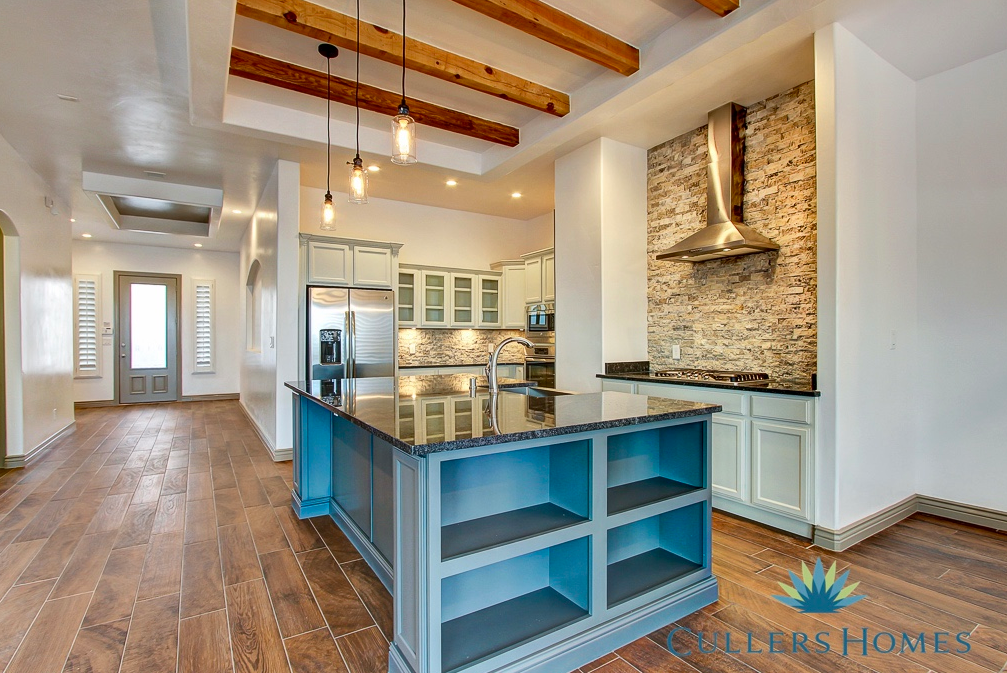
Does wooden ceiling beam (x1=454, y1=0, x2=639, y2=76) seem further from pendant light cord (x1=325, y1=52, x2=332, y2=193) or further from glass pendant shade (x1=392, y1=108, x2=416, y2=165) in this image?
pendant light cord (x1=325, y1=52, x2=332, y2=193)

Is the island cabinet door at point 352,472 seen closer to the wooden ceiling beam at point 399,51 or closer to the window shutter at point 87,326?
the wooden ceiling beam at point 399,51

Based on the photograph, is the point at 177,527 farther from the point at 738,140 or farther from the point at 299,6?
the point at 738,140

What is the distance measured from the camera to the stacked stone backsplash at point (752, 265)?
3443 mm

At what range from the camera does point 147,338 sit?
9.05 meters

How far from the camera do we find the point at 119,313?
8.79 m

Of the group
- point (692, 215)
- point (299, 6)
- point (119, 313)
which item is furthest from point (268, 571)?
point (119, 313)

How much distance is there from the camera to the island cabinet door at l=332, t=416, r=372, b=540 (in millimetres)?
2725

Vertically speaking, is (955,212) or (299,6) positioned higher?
(299,6)

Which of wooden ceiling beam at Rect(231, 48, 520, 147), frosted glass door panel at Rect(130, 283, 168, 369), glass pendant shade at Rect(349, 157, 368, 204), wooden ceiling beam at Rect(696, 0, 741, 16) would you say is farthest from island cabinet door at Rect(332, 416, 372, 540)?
frosted glass door panel at Rect(130, 283, 168, 369)

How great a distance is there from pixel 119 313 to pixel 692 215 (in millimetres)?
9532

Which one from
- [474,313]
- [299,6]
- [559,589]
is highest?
[299,6]

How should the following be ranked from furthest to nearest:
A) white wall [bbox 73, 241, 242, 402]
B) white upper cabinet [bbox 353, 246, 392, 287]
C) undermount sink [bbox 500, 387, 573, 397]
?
white wall [bbox 73, 241, 242, 402] < white upper cabinet [bbox 353, 246, 392, 287] < undermount sink [bbox 500, 387, 573, 397]

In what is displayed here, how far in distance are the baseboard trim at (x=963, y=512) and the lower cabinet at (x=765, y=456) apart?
1.16 meters

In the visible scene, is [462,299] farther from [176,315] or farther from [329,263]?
[176,315]
